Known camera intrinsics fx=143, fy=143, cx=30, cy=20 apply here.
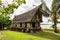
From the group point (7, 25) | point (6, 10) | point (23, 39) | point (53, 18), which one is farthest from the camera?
point (7, 25)

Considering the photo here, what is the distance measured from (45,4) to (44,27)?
147 inches

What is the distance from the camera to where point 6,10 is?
8000 mm

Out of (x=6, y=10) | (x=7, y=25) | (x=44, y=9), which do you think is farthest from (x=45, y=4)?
(x=6, y=10)

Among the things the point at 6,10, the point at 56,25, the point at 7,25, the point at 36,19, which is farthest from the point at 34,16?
the point at 6,10

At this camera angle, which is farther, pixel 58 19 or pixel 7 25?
pixel 7 25

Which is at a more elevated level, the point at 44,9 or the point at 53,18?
the point at 44,9

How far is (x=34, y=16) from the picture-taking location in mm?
22094

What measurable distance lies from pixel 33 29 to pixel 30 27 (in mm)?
574

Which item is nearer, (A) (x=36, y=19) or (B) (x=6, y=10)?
(B) (x=6, y=10)

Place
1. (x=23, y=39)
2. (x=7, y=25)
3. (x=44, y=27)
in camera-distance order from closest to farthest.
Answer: (x=23, y=39) → (x=44, y=27) → (x=7, y=25)

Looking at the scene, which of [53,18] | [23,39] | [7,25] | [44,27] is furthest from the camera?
[7,25]

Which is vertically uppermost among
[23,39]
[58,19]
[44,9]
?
[44,9]

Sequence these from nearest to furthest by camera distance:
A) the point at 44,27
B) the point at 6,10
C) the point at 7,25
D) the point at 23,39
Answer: the point at 6,10, the point at 23,39, the point at 44,27, the point at 7,25

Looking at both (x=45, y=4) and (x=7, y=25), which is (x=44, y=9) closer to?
(x=45, y=4)
